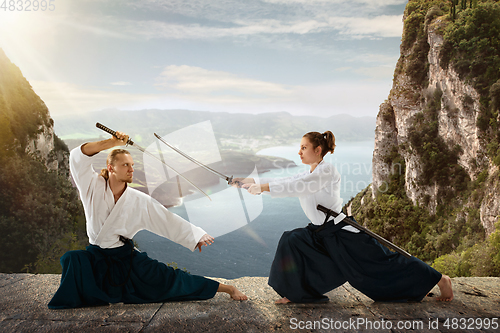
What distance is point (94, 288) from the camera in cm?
288

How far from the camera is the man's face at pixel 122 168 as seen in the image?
2930 millimetres

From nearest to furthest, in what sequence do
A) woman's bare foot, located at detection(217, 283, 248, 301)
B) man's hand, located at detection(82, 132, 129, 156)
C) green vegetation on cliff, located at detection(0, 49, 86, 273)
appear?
1. man's hand, located at detection(82, 132, 129, 156)
2. woman's bare foot, located at detection(217, 283, 248, 301)
3. green vegetation on cliff, located at detection(0, 49, 86, 273)

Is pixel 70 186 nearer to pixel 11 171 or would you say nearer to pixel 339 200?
pixel 11 171

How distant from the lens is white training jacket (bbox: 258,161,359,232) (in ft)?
9.96

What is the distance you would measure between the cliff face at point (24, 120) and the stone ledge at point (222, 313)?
3754 centimetres

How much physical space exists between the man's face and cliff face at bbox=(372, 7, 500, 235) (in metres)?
27.0

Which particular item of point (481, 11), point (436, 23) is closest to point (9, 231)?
point (436, 23)

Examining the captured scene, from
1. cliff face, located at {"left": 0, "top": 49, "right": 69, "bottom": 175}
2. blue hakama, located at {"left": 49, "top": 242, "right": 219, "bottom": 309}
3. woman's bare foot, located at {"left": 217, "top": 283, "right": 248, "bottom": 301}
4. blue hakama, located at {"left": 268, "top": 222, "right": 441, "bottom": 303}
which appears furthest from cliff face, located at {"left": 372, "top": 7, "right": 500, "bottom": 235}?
cliff face, located at {"left": 0, "top": 49, "right": 69, "bottom": 175}

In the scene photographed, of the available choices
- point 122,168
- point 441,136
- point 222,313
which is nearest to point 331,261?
point 222,313

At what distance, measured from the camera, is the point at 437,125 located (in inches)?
1409

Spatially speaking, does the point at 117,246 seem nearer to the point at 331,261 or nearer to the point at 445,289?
the point at 331,261

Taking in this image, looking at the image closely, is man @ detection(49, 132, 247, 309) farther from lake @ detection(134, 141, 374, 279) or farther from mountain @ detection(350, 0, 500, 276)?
lake @ detection(134, 141, 374, 279)

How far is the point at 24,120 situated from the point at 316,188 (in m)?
40.7

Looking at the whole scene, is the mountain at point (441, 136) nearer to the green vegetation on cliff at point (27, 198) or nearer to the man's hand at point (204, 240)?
the man's hand at point (204, 240)
